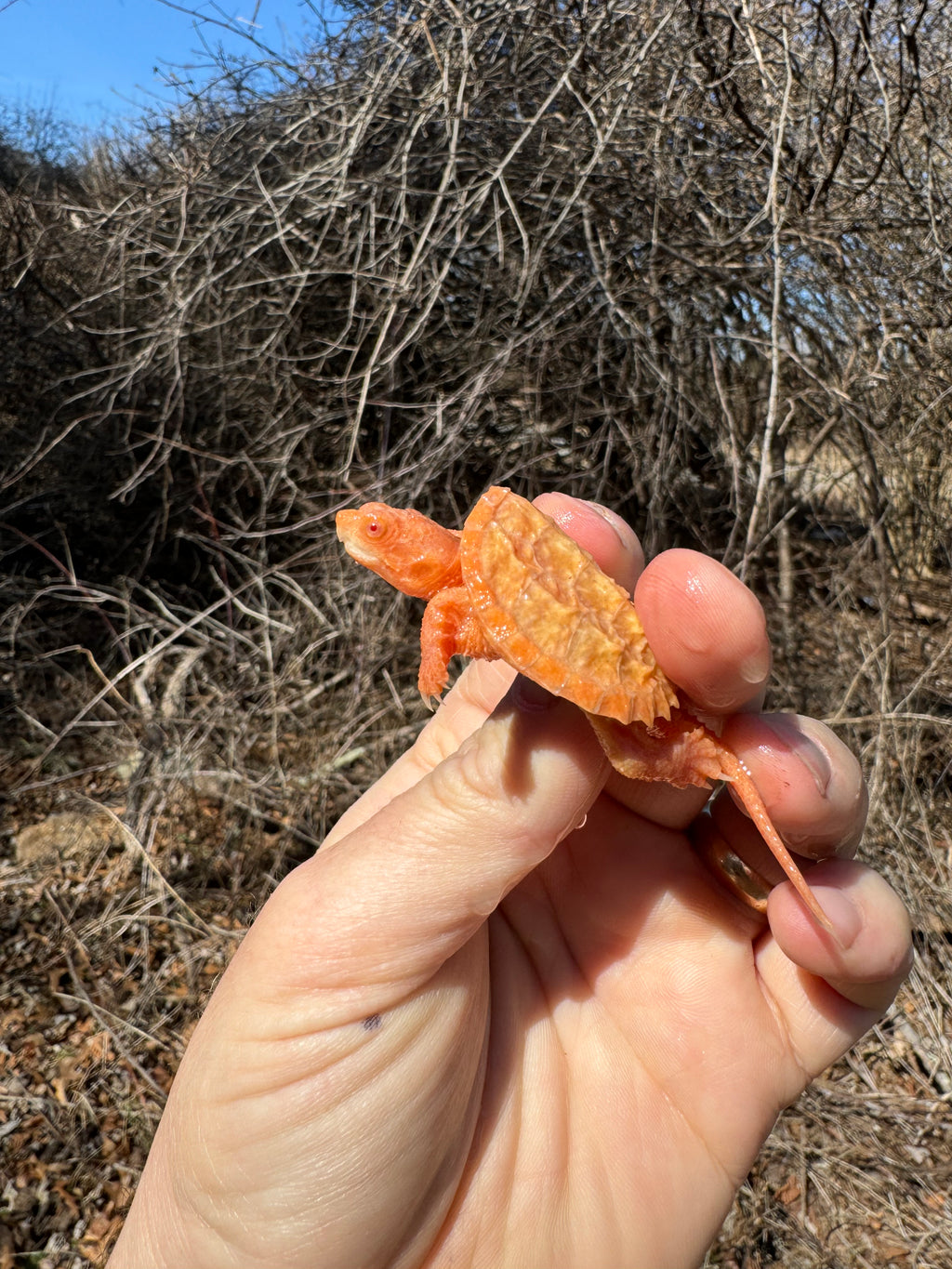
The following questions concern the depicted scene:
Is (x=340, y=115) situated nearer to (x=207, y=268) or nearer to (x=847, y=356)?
(x=207, y=268)

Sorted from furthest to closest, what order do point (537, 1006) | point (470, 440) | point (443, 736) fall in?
point (470, 440) < point (443, 736) < point (537, 1006)

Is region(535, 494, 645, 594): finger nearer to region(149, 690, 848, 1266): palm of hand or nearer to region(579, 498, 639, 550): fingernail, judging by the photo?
region(579, 498, 639, 550): fingernail

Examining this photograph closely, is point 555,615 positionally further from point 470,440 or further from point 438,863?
point 470,440

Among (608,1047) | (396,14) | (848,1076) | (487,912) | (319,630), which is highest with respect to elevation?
(396,14)

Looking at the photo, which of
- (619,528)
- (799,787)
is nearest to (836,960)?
(799,787)

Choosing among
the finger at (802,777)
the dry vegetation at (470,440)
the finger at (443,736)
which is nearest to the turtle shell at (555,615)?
the finger at (802,777)

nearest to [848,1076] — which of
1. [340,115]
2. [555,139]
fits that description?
[555,139]

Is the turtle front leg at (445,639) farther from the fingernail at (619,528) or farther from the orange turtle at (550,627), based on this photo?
the fingernail at (619,528)
